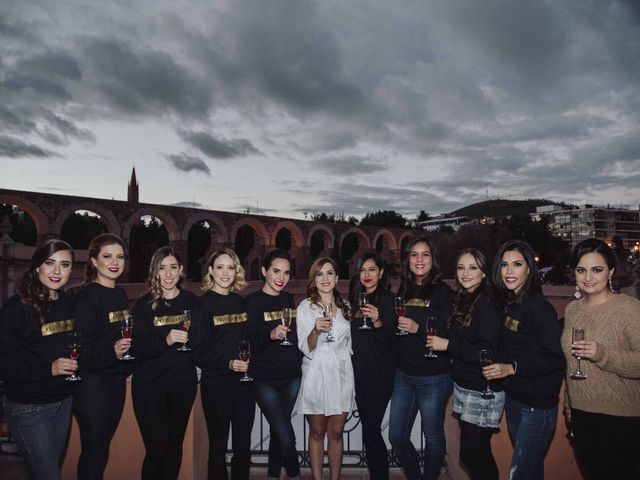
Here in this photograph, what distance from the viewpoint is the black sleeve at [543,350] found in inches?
101

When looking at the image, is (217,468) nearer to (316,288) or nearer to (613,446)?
(316,288)

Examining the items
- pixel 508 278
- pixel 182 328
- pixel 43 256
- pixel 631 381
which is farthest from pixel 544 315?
pixel 43 256

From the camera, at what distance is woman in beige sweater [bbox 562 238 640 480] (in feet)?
8.01

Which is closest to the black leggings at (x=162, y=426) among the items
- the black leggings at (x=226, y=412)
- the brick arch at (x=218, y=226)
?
the black leggings at (x=226, y=412)

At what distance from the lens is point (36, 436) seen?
8.23ft

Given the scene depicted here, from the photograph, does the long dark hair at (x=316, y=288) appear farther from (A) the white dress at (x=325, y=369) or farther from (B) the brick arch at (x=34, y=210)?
(B) the brick arch at (x=34, y=210)

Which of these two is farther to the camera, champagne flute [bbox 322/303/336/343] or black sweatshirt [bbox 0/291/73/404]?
champagne flute [bbox 322/303/336/343]

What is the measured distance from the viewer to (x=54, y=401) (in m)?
2.60

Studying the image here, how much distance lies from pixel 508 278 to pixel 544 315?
312 mm

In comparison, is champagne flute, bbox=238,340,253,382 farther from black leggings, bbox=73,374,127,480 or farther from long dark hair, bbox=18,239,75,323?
long dark hair, bbox=18,239,75,323

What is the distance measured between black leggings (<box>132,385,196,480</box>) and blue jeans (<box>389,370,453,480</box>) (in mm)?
1545

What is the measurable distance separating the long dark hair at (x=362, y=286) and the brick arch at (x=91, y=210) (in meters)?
17.4

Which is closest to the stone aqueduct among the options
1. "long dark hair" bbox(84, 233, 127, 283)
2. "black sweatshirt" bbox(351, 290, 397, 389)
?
"black sweatshirt" bbox(351, 290, 397, 389)

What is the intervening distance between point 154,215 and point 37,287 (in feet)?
64.7
